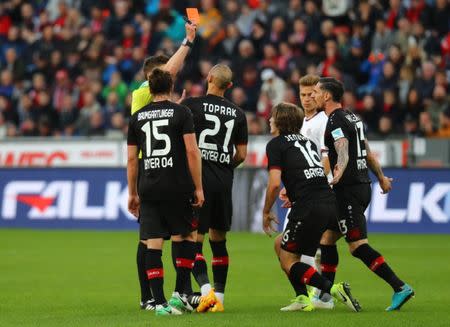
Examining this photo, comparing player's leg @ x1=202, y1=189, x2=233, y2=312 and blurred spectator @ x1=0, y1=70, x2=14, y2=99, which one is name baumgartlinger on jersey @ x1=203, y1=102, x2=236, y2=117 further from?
blurred spectator @ x1=0, y1=70, x2=14, y2=99

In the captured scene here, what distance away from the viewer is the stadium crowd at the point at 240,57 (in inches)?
972

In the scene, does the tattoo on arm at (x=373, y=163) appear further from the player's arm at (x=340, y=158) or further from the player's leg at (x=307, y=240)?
the player's leg at (x=307, y=240)

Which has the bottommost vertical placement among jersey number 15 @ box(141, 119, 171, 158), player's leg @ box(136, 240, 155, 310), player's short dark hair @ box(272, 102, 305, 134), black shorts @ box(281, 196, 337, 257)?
player's leg @ box(136, 240, 155, 310)

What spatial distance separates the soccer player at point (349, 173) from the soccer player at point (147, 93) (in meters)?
1.39

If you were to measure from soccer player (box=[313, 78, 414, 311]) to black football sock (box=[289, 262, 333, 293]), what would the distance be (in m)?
0.66

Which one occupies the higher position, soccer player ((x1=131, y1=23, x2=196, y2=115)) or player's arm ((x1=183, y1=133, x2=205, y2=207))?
soccer player ((x1=131, y1=23, x2=196, y2=115))

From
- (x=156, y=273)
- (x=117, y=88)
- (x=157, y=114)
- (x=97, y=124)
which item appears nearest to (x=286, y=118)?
(x=157, y=114)

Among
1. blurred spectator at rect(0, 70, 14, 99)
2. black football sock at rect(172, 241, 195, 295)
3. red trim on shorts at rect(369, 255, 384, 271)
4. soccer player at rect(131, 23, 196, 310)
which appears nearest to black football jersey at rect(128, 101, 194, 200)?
soccer player at rect(131, 23, 196, 310)

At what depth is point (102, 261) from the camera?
55.8ft

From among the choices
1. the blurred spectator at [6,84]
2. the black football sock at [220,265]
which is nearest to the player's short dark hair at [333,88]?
the black football sock at [220,265]

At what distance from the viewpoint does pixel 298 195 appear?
36.7 ft

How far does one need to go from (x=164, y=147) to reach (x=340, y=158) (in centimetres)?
173

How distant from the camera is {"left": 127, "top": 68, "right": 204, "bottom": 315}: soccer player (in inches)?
429

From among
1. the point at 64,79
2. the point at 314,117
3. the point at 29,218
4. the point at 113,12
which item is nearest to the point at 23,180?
the point at 29,218
